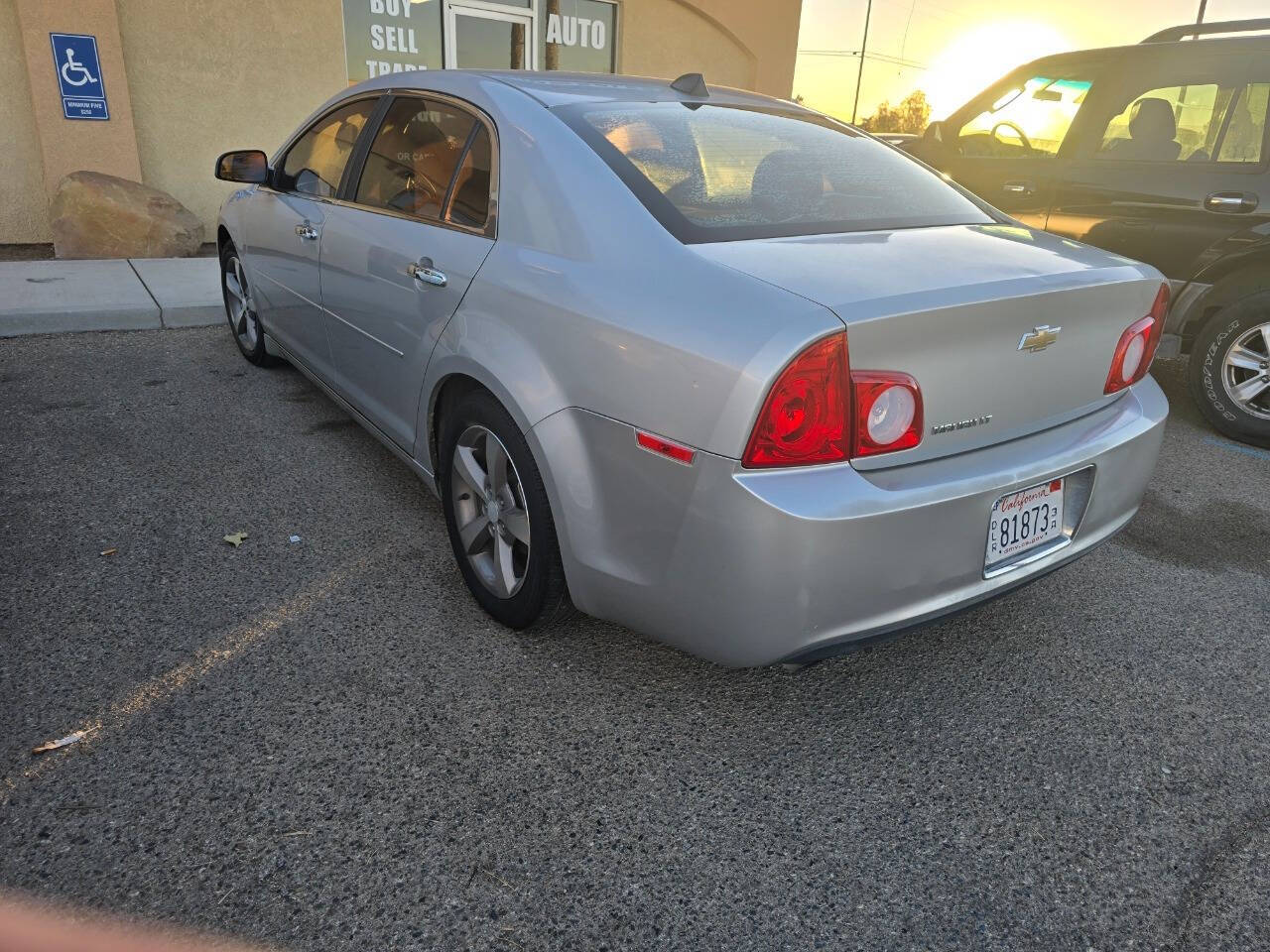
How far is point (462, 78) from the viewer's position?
3186 mm

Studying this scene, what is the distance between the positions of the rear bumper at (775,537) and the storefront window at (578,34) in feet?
31.5

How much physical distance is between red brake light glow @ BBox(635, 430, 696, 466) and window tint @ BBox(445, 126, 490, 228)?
105cm

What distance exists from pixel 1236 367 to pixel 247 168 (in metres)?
5.22

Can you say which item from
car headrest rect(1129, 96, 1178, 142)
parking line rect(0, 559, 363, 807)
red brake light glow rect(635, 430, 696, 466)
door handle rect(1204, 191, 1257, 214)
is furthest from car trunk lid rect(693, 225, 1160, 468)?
car headrest rect(1129, 96, 1178, 142)

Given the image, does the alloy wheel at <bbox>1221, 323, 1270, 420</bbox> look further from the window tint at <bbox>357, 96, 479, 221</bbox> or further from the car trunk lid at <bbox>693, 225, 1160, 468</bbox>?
the window tint at <bbox>357, 96, 479, 221</bbox>

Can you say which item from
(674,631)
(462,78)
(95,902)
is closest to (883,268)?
(674,631)

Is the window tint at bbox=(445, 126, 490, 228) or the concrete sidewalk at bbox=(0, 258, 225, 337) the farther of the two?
the concrete sidewalk at bbox=(0, 258, 225, 337)

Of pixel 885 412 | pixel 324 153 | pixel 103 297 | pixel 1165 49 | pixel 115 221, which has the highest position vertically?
pixel 1165 49

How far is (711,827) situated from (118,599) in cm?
204

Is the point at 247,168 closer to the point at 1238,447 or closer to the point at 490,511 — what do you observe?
the point at 490,511

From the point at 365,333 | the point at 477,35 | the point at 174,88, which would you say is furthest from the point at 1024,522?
the point at 477,35

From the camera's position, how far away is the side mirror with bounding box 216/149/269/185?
4406mm

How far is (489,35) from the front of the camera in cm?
1027

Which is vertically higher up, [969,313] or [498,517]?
[969,313]
